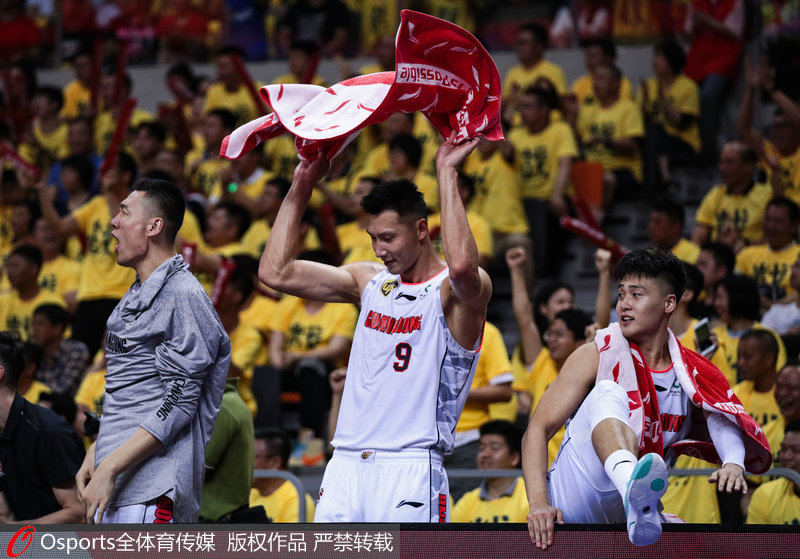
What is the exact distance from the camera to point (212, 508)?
5.50 m

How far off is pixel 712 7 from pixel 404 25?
8.14 metres

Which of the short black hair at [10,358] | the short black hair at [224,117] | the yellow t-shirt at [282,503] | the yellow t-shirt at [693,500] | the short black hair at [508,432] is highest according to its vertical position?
the short black hair at [224,117]

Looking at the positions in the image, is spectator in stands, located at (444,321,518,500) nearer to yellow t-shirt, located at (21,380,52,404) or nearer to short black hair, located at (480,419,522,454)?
short black hair, located at (480,419,522,454)

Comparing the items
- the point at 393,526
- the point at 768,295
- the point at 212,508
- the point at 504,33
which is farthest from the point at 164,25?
the point at 393,526

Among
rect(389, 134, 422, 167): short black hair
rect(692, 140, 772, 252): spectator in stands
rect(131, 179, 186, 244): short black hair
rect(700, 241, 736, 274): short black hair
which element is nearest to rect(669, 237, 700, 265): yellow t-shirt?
rect(700, 241, 736, 274): short black hair

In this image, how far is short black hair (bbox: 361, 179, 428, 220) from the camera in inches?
187

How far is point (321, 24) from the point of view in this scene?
45.0 ft

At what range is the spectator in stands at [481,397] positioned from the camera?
733 cm

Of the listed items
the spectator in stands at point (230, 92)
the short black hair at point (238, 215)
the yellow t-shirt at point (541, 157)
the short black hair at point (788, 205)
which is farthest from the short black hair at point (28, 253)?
the short black hair at point (788, 205)

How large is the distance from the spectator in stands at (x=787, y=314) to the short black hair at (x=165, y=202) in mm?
4939

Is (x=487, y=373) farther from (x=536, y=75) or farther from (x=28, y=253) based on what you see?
(x=536, y=75)

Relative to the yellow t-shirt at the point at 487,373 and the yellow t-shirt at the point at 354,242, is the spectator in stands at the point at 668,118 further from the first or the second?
the yellow t-shirt at the point at 487,373

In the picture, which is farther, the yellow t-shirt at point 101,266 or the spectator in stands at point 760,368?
the yellow t-shirt at point 101,266

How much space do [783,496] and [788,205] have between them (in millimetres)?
3086
